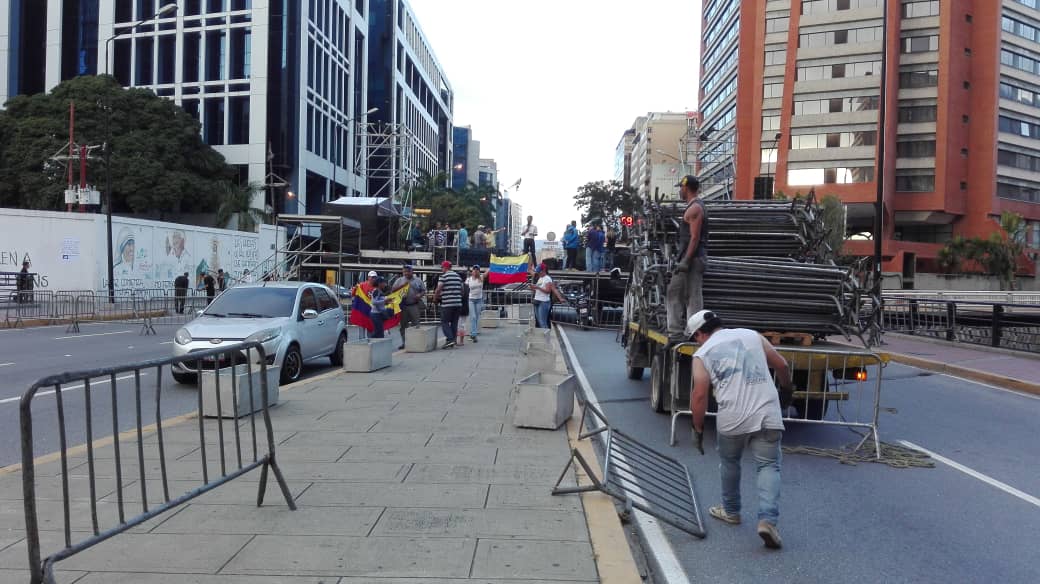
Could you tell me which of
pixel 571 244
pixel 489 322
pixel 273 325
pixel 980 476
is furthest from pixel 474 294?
pixel 980 476

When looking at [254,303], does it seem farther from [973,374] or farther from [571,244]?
[571,244]

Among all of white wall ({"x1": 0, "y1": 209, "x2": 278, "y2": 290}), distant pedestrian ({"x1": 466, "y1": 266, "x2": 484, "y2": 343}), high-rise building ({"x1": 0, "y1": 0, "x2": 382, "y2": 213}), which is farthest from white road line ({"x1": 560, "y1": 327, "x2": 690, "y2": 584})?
high-rise building ({"x1": 0, "y1": 0, "x2": 382, "y2": 213})

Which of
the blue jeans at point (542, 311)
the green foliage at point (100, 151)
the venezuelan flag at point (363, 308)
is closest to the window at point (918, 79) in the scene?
the green foliage at point (100, 151)

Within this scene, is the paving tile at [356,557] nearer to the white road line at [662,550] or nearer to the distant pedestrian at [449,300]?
the white road line at [662,550]

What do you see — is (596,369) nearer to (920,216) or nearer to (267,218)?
(267,218)

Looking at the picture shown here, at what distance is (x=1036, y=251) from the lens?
223ft

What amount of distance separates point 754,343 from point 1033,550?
7.45ft

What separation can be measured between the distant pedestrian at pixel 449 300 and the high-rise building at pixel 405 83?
151 ft

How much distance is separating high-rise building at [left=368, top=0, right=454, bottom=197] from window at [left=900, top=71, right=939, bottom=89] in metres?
39.0

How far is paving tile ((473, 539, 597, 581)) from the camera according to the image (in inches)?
169

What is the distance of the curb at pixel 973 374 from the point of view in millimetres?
12785

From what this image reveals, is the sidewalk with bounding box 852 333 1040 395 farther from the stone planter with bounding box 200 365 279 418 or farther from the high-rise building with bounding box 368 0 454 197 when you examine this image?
the high-rise building with bounding box 368 0 454 197

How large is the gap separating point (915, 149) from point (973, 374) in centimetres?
5320

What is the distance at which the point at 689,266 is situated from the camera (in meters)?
8.68
